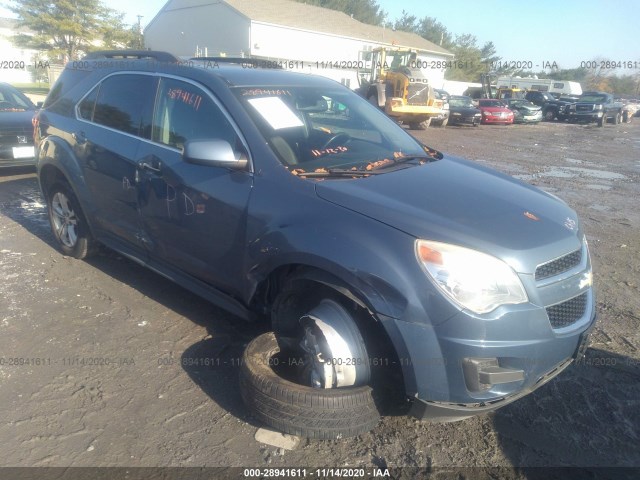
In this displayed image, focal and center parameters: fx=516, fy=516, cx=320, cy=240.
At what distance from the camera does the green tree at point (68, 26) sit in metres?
34.6

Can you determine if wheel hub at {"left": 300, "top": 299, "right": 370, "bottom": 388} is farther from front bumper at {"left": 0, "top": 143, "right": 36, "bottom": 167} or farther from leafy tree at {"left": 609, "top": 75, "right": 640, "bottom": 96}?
leafy tree at {"left": 609, "top": 75, "right": 640, "bottom": 96}

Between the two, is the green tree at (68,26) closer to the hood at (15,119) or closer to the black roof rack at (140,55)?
the hood at (15,119)

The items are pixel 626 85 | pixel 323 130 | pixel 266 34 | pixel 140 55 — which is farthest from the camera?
pixel 626 85

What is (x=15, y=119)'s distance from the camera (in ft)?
26.0

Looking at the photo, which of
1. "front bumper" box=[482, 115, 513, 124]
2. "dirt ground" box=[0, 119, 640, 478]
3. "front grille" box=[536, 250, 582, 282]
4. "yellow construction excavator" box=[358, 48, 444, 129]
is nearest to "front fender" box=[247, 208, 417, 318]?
"front grille" box=[536, 250, 582, 282]

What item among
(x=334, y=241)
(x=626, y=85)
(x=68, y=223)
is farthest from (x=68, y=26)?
(x=626, y=85)

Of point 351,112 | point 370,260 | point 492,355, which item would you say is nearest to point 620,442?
point 492,355

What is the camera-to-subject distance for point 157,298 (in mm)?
4219

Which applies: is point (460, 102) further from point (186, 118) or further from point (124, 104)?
point (186, 118)

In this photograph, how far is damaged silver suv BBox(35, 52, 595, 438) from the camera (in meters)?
2.33

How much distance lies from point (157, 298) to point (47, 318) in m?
0.80

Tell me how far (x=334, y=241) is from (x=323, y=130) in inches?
46.8

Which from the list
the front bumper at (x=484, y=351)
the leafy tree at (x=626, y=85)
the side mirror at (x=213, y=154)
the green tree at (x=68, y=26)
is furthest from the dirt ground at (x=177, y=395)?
the leafy tree at (x=626, y=85)

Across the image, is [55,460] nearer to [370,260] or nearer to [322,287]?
[322,287]
